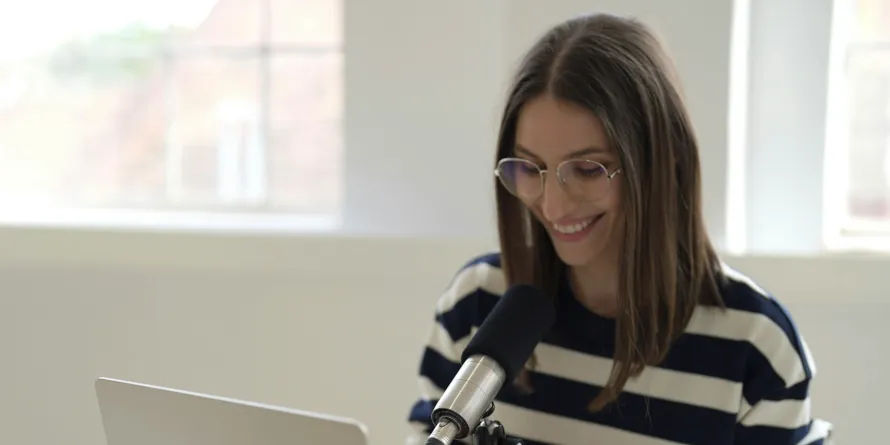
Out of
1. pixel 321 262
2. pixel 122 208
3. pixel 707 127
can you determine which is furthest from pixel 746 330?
pixel 122 208

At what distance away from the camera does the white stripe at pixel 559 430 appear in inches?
47.8

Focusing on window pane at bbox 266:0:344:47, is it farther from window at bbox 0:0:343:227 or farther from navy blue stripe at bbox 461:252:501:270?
navy blue stripe at bbox 461:252:501:270

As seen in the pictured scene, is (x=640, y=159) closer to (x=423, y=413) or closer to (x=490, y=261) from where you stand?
(x=490, y=261)

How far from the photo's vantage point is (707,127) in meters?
1.54

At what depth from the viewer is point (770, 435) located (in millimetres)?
1180

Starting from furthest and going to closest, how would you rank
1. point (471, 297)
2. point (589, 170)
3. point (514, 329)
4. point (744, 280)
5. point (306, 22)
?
point (306, 22), point (471, 297), point (744, 280), point (589, 170), point (514, 329)

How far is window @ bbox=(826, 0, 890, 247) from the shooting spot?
1660 mm

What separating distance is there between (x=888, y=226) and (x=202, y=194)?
139cm

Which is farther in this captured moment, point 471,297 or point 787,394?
point 471,297

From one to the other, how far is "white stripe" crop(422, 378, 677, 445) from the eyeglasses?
31 cm

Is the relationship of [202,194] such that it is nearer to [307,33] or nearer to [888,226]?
[307,33]

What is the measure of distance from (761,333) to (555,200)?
33 cm

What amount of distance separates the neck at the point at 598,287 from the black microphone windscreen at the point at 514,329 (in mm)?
226

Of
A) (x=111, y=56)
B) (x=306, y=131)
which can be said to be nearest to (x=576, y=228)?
(x=306, y=131)
